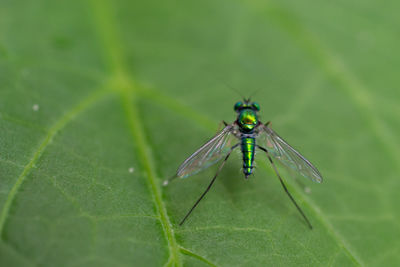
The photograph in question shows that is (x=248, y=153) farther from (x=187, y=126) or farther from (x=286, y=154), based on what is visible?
(x=187, y=126)

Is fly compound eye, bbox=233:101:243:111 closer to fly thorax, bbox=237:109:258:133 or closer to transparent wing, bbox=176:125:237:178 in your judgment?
fly thorax, bbox=237:109:258:133

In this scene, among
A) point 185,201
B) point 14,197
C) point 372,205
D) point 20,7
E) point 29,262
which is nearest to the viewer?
point 29,262

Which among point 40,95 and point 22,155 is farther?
point 40,95

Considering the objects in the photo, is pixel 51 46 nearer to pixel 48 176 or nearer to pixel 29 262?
pixel 48 176

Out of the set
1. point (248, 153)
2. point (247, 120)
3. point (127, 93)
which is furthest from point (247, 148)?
point (127, 93)

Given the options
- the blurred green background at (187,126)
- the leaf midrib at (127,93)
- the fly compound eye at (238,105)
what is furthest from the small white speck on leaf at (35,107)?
the fly compound eye at (238,105)

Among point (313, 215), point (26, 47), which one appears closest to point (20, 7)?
point (26, 47)

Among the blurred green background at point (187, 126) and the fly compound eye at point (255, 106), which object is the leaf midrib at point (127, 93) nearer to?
the blurred green background at point (187, 126)
